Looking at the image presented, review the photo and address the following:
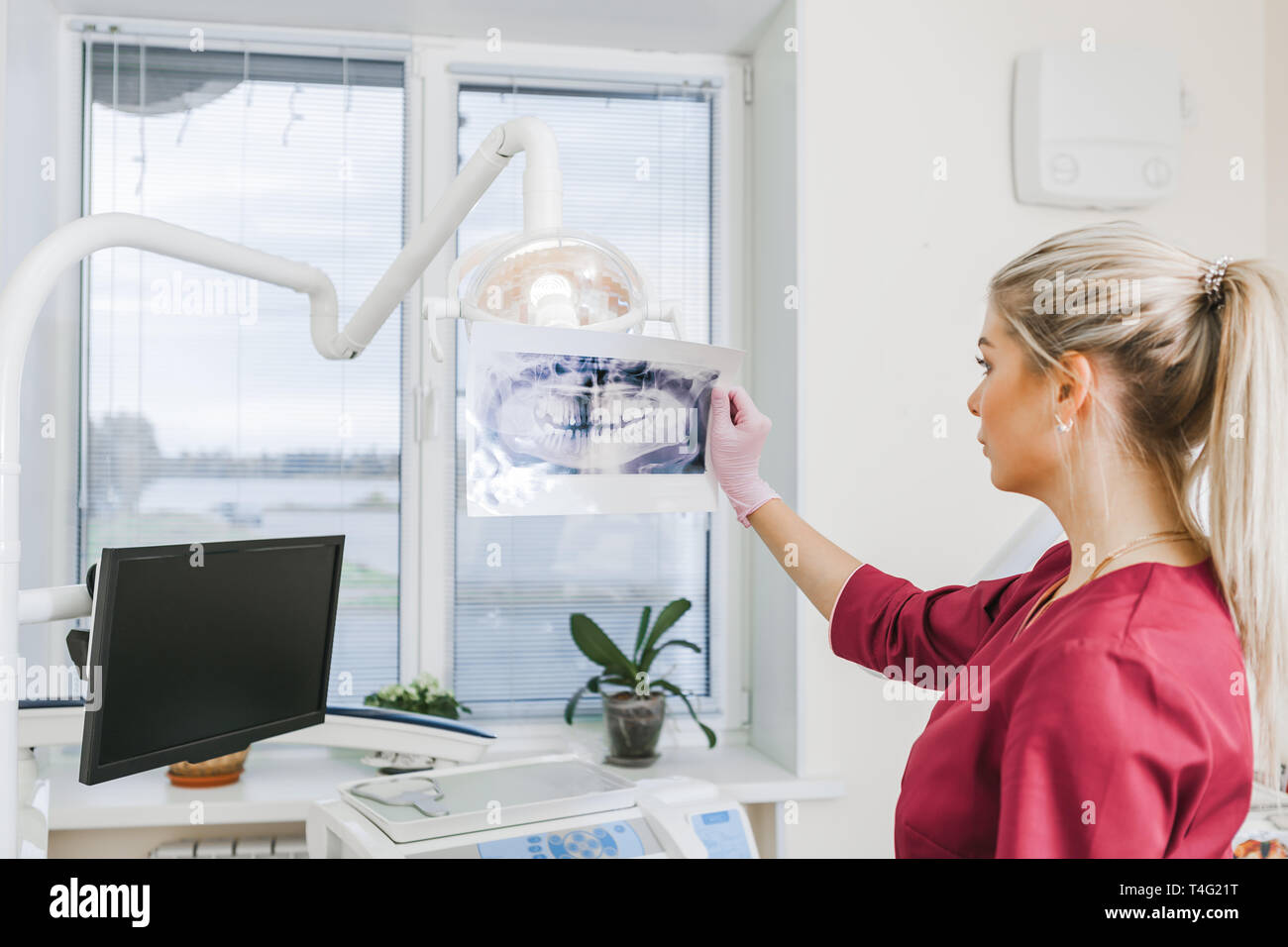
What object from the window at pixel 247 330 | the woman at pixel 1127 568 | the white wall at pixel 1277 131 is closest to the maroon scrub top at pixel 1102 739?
the woman at pixel 1127 568

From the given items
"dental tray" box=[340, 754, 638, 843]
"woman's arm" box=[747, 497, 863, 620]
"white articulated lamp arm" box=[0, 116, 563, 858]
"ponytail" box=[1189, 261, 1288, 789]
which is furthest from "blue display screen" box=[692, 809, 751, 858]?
"white articulated lamp arm" box=[0, 116, 563, 858]

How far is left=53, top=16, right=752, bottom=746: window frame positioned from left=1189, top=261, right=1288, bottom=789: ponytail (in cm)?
133

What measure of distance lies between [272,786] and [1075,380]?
154 centimetres

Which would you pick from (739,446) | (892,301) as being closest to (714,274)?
(892,301)

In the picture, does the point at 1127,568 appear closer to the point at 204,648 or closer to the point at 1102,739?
the point at 1102,739

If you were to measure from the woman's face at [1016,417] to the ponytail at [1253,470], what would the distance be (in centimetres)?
14

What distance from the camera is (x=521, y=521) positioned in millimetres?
2139

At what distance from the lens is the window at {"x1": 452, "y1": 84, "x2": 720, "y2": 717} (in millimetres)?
2109

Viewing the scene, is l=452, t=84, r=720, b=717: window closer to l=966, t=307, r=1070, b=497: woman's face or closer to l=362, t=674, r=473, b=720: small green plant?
l=362, t=674, r=473, b=720: small green plant

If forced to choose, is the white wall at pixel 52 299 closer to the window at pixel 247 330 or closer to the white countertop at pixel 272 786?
the window at pixel 247 330

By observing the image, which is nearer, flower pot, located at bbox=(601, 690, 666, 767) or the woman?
the woman

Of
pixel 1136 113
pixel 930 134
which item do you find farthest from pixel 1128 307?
pixel 1136 113

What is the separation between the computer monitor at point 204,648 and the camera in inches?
36.7

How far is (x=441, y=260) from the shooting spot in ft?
6.79
